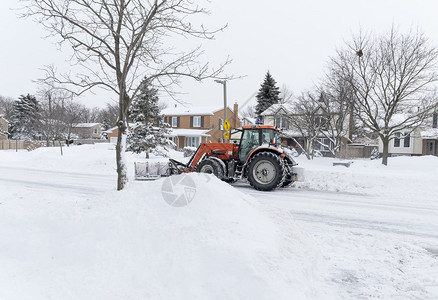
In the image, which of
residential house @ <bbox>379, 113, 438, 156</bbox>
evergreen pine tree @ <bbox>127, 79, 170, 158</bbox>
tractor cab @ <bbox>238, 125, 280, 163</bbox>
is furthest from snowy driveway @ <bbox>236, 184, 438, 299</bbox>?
residential house @ <bbox>379, 113, 438, 156</bbox>

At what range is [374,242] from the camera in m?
4.72

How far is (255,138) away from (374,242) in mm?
6439

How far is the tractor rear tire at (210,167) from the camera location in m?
10.5

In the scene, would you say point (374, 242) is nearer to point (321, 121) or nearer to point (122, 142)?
point (122, 142)

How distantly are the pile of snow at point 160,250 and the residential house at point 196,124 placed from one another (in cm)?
3175

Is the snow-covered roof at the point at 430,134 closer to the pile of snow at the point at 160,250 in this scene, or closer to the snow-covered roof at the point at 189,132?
the snow-covered roof at the point at 189,132

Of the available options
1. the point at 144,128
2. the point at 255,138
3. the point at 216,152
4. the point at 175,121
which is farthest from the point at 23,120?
the point at 255,138

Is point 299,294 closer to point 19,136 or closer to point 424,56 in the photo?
point 424,56

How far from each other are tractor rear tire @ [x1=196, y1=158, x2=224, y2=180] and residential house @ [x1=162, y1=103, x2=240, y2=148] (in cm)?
2558

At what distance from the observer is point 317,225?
5730mm

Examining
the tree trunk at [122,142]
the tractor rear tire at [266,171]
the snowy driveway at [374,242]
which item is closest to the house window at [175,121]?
the tractor rear tire at [266,171]

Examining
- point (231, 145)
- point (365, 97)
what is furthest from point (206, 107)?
point (231, 145)

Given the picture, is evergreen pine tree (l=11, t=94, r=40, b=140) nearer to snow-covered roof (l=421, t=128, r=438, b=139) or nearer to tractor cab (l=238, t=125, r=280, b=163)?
tractor cab (l=238, t=125, r=280, b=163)

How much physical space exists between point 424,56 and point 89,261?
1924 cm
